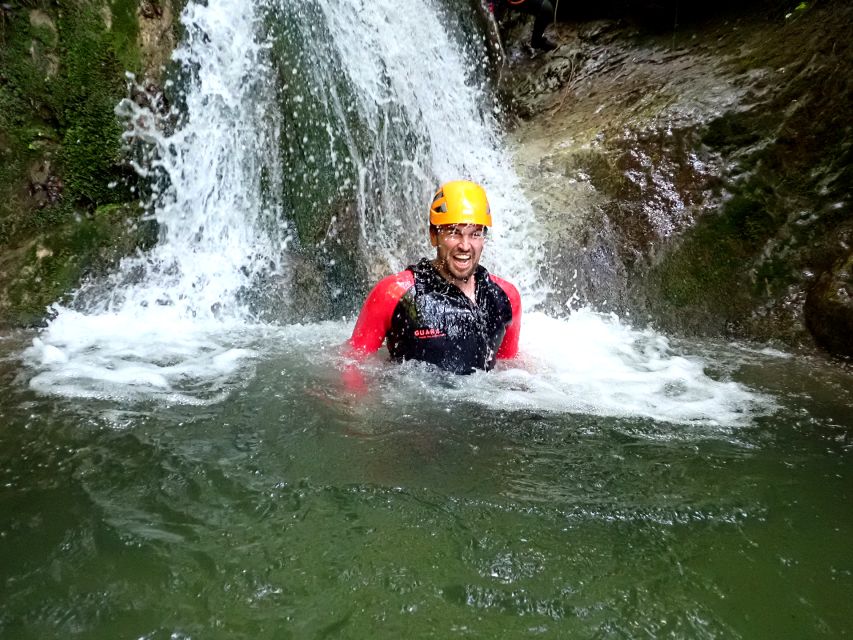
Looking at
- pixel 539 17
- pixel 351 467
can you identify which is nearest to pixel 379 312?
pixel 351 467

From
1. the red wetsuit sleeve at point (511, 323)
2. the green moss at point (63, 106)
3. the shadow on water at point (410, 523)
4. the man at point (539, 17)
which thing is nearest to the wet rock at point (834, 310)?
the shadow on water at point (410, 523)

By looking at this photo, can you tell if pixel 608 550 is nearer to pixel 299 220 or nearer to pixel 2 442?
pixel 2 442

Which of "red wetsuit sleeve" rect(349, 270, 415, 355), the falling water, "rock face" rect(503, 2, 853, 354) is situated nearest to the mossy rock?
the falling water

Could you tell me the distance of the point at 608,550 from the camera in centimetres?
176

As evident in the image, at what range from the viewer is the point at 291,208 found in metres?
5.41

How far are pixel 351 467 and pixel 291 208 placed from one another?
371 cm

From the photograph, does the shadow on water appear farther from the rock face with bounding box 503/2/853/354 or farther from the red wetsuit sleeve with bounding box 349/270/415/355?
→ the rock face with bounding box 503/2/853/354

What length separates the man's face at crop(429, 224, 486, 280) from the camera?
10.7ft

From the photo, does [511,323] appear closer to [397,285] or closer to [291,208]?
[397,285]

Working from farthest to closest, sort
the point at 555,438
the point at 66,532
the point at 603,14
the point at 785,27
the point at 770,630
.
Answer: the point at 603,14, the point at 785,27, the point at 555,438, the point at 66,532, the point at 770,630

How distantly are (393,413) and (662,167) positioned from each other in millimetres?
4207

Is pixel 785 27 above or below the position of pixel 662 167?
above

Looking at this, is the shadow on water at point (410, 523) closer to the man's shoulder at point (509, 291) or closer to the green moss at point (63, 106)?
the man's shoulder at point (509, 291)

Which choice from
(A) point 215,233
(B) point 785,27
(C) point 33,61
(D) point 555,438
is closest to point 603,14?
(B) point 785,27
